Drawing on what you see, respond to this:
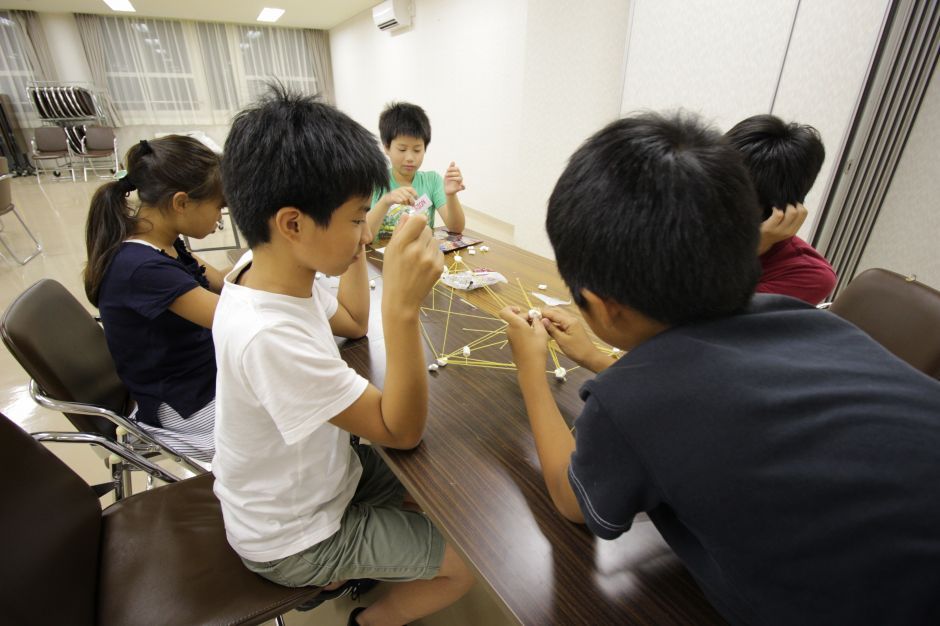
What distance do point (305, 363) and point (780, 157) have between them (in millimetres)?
1196

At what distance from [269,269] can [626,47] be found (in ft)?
10.6

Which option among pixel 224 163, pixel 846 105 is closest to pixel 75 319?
pixel 224 163

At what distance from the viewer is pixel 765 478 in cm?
48

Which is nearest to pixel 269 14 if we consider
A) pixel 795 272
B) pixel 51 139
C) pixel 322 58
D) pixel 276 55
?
pixel 276 55

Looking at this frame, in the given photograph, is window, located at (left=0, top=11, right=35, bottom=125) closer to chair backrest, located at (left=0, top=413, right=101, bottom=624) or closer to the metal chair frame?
the metal chair frame

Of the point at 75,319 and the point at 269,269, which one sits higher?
the point at 269,269

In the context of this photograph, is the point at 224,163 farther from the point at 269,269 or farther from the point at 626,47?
the point at 626,47

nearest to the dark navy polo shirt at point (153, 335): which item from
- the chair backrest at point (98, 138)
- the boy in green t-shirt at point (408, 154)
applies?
the boy in green t-shirt at point (408, 154)

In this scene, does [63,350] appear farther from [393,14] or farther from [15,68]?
[15,68]

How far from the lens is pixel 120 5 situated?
283 inches

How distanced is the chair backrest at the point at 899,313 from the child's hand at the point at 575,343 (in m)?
0.83

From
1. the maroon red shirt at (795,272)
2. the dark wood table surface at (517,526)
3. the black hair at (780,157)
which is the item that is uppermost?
the black hair at (780,157)

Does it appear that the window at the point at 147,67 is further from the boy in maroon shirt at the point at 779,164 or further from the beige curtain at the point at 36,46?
the boy in maroon shirt at the point at 779,164

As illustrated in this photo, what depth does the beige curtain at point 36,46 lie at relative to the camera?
757 centimetres
